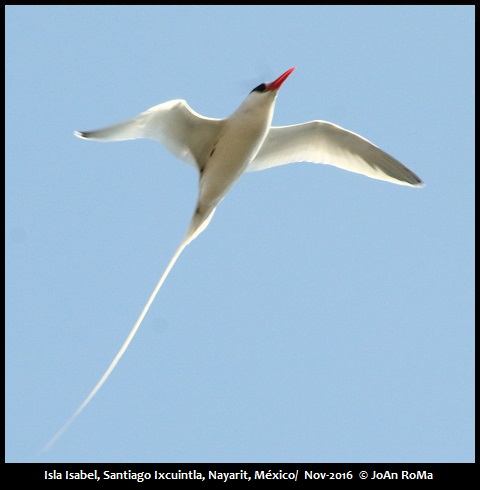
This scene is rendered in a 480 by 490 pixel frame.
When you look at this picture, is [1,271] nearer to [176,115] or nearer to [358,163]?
[176,115]

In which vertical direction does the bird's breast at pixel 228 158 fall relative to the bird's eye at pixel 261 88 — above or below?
below

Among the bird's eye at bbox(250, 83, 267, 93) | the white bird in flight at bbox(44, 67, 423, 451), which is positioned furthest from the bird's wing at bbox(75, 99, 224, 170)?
the bird's eye at bbox(250, 83, 267, 93)

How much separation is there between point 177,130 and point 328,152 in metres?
1.67

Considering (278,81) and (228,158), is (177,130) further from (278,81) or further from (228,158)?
(278,81)

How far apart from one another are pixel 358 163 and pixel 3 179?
364cm

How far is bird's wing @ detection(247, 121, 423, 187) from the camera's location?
313 inches

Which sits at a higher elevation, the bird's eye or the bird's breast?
the bird's eye

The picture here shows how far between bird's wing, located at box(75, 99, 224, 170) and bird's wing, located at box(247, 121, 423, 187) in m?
0.64

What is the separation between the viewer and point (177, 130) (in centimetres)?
754

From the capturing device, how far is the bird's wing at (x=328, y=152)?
796cm

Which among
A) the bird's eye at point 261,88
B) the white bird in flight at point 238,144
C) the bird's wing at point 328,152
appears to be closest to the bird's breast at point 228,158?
the white bird in flight at point 238,144

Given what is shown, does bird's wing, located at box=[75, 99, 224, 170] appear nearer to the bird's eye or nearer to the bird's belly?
the bird's belly

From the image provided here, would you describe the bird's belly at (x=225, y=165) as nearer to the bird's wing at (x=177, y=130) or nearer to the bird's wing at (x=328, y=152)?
the bird's wing at (x=177, y=130)
